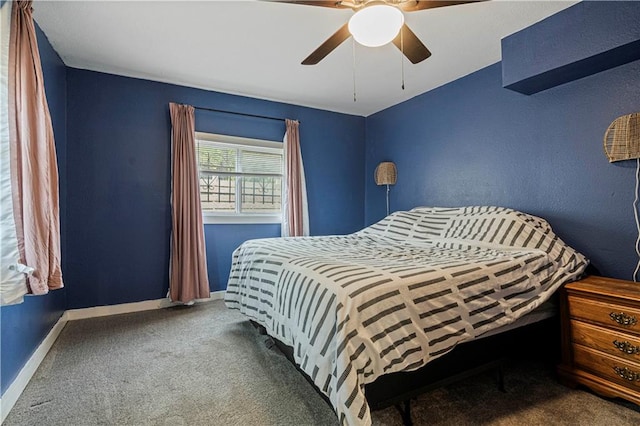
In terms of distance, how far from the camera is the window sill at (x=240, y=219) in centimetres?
365

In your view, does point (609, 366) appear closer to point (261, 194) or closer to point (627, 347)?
point (627, 347)

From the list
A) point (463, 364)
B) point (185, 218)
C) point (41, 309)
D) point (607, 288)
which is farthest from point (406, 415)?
point (185, 218)

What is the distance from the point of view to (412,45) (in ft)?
6.31

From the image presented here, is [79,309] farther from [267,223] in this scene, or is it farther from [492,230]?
[492,230]

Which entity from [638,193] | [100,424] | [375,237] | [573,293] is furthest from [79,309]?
[638,193]

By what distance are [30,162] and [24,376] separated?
1300mm

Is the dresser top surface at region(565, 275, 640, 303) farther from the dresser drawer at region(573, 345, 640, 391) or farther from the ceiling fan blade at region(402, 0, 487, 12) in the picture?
the ceiling fan blade at region(402, 0, 487, 12)

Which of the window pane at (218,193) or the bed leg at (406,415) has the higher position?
the window pane at (218,193)

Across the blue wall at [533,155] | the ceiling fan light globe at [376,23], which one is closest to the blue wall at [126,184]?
the blue wall at [533,155]

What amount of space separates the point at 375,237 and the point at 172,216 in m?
2.22

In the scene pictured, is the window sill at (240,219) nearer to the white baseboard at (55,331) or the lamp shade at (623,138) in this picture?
the white baseboard at (55,331)

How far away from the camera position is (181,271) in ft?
10.8

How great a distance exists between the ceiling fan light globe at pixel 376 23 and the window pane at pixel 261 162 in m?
2.48

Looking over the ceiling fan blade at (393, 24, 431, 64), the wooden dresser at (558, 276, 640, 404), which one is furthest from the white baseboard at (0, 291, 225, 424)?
the wooden dresser at (558, 276, 640, 404)
